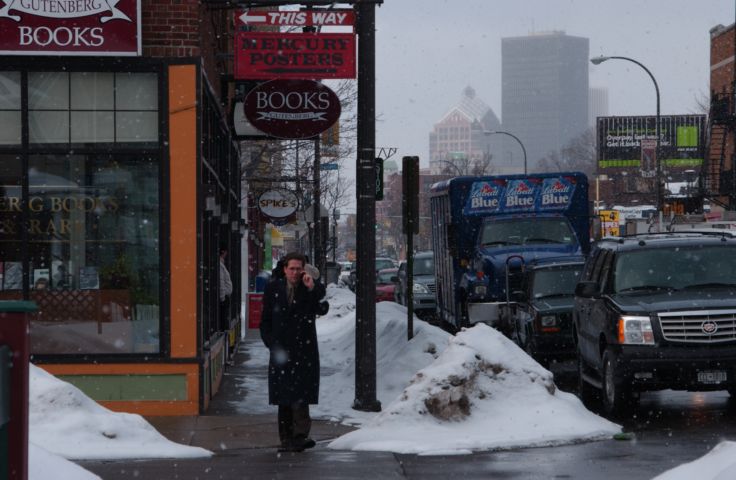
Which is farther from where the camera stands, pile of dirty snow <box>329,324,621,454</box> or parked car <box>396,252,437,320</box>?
parked car <box>396,252,437,320</box>

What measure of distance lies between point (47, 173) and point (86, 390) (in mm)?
2346

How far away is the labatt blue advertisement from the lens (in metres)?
24.0

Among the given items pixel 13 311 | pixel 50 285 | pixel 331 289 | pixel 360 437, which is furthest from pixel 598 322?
pixel 331 289

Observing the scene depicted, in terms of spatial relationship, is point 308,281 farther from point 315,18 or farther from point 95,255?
point 315,18

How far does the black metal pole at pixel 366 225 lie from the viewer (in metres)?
14.2

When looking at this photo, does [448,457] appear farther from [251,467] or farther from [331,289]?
[331,289]

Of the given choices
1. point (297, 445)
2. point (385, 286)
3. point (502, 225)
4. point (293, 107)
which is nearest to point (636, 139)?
point (385, 286)

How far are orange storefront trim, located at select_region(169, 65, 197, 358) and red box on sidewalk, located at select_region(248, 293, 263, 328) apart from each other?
1204cm

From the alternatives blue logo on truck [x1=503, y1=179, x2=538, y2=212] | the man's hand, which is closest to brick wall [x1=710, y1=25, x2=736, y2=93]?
blue logo on truck [x1=503, y1=179, x2=538, y2=212]

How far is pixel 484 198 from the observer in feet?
79.1

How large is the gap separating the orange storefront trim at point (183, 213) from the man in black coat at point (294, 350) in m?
2.62

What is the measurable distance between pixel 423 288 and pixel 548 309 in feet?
56.7

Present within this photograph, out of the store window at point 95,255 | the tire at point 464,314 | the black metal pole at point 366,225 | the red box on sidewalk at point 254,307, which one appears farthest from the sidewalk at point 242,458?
the red box on sidewalk at point 254,307

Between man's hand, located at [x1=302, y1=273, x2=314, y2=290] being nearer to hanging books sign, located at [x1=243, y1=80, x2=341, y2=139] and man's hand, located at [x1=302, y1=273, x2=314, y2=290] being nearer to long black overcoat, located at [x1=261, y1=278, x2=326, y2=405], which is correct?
long black overcoat, located at [x1=261, y1=278, x2=326, y2=405]
